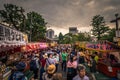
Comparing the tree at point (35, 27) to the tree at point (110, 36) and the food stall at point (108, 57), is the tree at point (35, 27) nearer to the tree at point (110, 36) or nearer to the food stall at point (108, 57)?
the tree at point (110, 36)

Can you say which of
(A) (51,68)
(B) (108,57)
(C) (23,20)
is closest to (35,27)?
(C) (23,20)

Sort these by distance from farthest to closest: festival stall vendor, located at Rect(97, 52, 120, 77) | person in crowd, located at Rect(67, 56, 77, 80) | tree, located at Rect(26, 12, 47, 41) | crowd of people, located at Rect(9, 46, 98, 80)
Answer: tree, located at Rect(26, 12, 47, 41), festival stall vendor, located at Rect(97, 52, 120, 77), person in crowd, located at Rect(67, 56, 77, 80), crowd of people, located at Rect(9, 46, 98, 80)

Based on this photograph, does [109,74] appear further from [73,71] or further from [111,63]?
[73,71]

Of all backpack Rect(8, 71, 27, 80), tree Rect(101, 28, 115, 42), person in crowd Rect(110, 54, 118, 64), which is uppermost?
tree Rect(101, 28, 115, 42)

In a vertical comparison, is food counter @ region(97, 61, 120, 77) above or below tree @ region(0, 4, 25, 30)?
below

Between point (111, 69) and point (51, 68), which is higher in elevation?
point (51, 68)

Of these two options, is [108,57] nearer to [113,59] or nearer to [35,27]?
[113,59]

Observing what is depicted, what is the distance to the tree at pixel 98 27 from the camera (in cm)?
10050

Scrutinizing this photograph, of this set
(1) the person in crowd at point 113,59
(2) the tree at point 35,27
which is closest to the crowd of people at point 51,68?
(1) the person in crowd at point 113,59

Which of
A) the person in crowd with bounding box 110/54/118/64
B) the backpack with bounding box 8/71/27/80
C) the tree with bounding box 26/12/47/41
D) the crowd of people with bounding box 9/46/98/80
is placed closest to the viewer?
the crowd of people with bounding box 9/46/98/80

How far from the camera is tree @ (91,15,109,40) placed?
100m

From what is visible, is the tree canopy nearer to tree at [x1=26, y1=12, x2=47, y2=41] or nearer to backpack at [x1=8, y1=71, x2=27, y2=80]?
tree at [x1=26, y1=12, x2=47, y2=41]

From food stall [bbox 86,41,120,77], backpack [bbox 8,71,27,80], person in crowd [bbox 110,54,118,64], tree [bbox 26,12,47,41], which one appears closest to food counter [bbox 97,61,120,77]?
food stall [bbox 86,41,120,77]

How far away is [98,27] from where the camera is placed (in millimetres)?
103125
